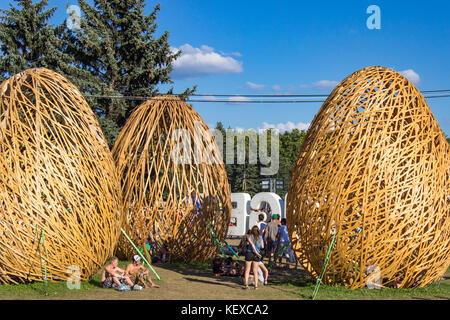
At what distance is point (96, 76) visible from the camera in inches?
1124

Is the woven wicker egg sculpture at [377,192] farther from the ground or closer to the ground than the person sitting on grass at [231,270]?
farther from the ground

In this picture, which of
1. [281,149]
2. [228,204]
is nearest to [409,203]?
[228,204]

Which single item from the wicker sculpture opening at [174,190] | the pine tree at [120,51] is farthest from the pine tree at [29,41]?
the wicker sculpture opening at [174,190]

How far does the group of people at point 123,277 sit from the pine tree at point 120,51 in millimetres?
18629

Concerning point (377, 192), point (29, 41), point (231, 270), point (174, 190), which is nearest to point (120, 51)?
point (29, 41)

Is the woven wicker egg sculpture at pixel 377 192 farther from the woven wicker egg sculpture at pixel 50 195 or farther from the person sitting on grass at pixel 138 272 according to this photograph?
the woven wicker egg sculpture at pixel 50 195

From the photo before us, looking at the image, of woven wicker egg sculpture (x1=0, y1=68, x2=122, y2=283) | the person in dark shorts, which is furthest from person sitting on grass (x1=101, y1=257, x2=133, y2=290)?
the person in dark shorts

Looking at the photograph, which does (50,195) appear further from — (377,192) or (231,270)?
(377,192)

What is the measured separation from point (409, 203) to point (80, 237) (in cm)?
645

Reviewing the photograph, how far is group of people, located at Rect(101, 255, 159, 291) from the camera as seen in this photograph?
9.62 m

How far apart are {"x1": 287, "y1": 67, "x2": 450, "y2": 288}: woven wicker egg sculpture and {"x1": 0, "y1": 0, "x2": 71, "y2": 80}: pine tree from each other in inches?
822

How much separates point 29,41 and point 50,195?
21872mm

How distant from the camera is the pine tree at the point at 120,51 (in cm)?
2783

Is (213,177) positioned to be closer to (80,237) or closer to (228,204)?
(228,204)
